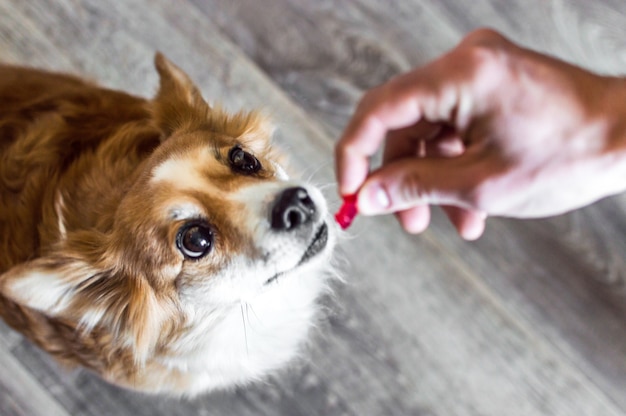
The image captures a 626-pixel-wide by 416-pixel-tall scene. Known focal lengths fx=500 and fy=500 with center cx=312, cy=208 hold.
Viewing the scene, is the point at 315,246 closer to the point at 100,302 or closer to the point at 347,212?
the point at 347,212

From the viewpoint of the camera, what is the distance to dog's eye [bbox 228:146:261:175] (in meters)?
1.36

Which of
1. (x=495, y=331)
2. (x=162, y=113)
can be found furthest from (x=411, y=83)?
(x=495, y=331)

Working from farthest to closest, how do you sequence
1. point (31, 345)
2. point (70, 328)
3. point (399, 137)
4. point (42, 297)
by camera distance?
point (31, 345) < point (399, 137) < point (70, 328) < point (42, 297)

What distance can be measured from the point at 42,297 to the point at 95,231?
26 cm

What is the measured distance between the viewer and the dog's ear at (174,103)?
1415 mm

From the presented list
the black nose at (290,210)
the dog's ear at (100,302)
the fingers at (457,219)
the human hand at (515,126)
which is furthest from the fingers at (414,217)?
the dog's ear at (100,302)

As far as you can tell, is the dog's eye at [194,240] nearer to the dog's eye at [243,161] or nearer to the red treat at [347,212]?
the dog's eye at [243,161]

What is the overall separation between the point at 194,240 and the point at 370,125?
54 cm

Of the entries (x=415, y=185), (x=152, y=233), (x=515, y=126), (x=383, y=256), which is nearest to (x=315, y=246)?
(x=415, y=185)

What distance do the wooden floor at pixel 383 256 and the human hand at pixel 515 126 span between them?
689 millimetres

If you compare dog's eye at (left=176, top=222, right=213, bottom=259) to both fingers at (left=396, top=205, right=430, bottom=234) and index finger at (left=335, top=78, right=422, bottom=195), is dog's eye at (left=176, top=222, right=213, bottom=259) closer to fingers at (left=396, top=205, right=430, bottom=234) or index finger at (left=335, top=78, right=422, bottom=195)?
index finger at (left=335, top=78, right=422, bottom=195)

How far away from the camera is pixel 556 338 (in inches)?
73.2

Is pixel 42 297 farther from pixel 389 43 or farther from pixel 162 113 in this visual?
pixel 389 43

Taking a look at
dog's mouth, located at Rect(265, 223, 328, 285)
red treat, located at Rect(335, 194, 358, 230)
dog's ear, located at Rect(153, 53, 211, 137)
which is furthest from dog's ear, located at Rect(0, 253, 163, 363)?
red treat, located at Rect(335, 194, 358, 230)
